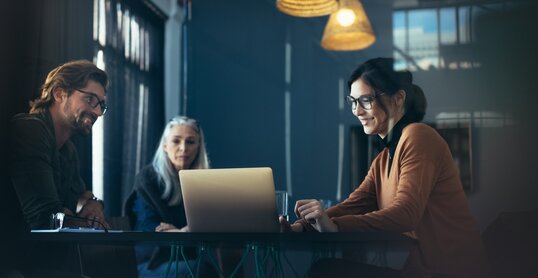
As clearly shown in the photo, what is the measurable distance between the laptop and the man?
0.38 m

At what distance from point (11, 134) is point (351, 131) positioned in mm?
2705

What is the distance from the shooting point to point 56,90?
2.42 meters

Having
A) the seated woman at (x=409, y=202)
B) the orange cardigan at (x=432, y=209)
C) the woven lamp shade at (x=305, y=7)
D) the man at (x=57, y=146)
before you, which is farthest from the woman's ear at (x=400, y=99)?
the woven lamp shade at (x=305, y=7)

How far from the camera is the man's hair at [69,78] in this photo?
2346 mm

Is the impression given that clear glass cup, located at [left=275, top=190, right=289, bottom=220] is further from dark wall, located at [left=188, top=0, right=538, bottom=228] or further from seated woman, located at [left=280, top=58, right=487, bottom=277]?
dark wall, located at [left=188, top=0, right=538, bottom=228]

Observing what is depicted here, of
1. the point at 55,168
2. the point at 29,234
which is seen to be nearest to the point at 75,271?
the point at 29,234

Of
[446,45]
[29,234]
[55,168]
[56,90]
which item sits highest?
[446,45]

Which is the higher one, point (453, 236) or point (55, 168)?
point (55, 168)

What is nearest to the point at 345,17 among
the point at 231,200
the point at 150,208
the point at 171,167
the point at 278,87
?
the point at 278,87

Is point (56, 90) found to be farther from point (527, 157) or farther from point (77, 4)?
point (527, 157)

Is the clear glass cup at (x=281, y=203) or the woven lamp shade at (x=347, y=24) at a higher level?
the woven lamp shade at (x=347, y=24)

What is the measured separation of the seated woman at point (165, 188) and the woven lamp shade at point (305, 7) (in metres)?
0.80

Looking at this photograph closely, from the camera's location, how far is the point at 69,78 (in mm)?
2461

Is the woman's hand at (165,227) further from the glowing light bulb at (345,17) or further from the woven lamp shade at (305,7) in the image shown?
the glowing light bulb at (345,17)
